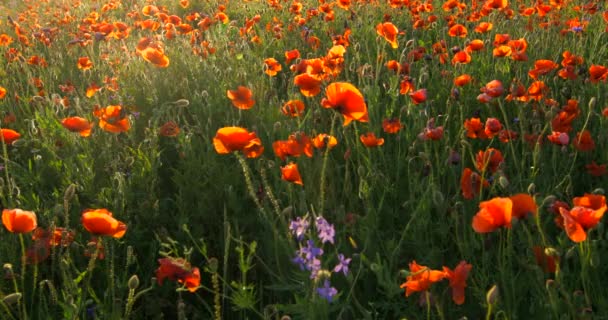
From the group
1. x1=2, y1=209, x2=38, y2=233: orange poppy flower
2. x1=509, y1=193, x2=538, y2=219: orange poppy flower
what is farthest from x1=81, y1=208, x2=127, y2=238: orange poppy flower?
x1=509, y1=193, x2=538, y2=219: orange poppy flower

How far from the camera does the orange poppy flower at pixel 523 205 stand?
1.39 metres

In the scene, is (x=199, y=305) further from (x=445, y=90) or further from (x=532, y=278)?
(x=445, y=90)

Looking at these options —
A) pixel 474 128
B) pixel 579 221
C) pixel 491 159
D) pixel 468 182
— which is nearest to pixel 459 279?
pixel 579 221

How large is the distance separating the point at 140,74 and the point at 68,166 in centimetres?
137

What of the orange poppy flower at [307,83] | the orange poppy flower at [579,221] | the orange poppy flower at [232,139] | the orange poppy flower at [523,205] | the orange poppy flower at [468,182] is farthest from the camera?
the orange poppy flower at [307,83]

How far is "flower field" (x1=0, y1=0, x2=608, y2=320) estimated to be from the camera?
4.76ft

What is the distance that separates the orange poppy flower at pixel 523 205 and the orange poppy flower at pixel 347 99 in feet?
1.68

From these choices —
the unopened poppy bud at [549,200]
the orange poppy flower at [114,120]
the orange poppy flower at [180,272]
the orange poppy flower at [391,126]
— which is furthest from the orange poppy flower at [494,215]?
the orange poppy flower at [114,120]

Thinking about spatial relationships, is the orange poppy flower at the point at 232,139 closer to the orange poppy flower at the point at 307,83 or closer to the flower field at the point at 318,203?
the flower field at the point at 318,203

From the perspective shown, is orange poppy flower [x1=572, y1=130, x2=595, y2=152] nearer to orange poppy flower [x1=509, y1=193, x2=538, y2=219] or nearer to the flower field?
the flower field

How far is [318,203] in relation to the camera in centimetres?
204

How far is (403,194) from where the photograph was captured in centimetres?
221

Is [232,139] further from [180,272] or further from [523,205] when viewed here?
[523,205]

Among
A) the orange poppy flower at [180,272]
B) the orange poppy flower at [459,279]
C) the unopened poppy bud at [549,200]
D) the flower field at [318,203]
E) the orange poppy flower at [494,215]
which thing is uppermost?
the orange poppy flower at [494,215]
